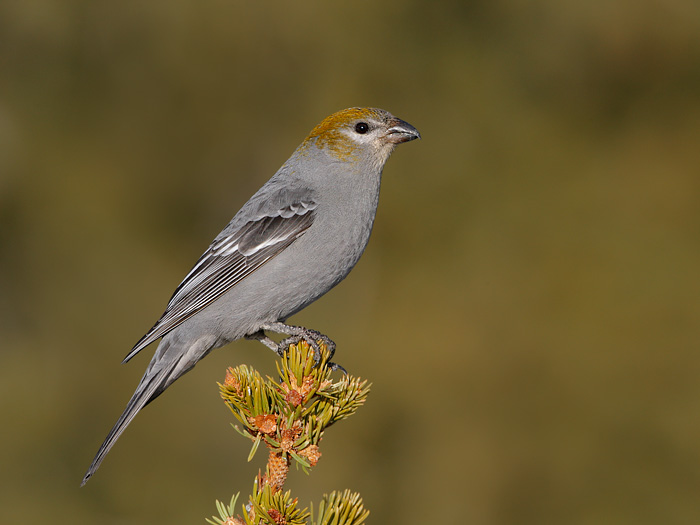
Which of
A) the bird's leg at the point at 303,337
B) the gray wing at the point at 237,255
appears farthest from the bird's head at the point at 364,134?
the bird's leg at the point at 303,337

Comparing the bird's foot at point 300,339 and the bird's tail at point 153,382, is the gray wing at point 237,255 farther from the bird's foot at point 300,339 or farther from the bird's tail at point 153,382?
the bird's foot at point 300,339

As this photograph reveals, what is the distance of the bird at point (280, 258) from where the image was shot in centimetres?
360

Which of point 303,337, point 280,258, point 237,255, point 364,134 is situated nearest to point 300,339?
point 303,337

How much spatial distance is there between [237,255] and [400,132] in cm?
127

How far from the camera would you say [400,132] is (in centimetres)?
407

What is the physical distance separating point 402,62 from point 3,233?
4332 millimetres

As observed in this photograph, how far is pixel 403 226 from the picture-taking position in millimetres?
6430

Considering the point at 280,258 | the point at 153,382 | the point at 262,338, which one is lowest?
the point at 153,382

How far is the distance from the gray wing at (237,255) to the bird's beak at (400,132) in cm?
67

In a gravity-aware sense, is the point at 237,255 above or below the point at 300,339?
above

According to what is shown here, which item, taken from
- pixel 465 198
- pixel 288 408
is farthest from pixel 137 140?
pixel 288 408

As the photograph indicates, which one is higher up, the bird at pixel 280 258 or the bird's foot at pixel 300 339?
the bird at pixel 280 258

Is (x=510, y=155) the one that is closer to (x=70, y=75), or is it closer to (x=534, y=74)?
(x=534, y=74)

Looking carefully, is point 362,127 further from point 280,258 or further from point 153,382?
point 153,382
